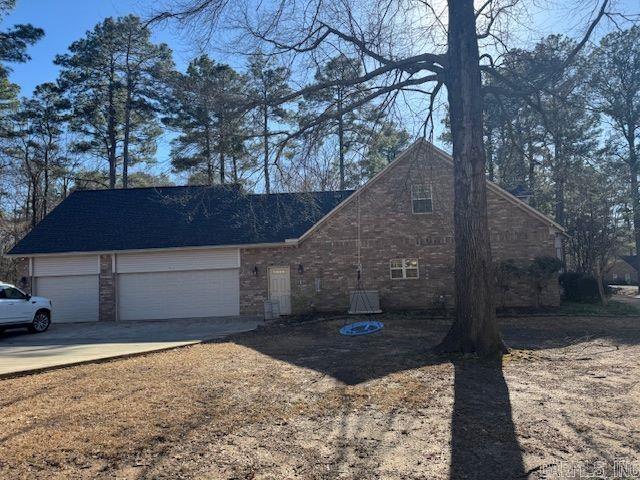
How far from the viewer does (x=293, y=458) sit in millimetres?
4121

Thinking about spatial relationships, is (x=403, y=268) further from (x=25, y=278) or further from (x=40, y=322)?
(x=25, y=278)

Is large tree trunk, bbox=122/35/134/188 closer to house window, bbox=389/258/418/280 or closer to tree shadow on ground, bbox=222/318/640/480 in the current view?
house window, bbox=389/258/418/280

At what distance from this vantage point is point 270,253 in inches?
754

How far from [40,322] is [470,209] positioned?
14.6m

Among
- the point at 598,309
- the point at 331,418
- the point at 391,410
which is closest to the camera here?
→ the point at 331,418

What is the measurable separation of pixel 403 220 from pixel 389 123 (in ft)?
25.8

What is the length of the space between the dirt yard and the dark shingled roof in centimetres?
1069

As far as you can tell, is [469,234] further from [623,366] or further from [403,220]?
[403,220]

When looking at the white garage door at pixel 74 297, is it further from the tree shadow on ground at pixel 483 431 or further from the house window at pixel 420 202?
Result: the tree shadow on ground at pixel 483 431

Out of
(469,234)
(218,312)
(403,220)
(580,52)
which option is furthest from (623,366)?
(218,312)

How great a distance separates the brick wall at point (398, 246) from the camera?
17.8 metres

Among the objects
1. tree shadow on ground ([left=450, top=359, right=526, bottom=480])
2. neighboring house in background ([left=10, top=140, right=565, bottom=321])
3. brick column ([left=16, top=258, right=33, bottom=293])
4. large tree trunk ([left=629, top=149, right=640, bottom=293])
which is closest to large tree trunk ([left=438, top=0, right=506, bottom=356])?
tree shadow on ground ([left=450, top=359, right=526, bottom=480])

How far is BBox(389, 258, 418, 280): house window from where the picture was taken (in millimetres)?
18281

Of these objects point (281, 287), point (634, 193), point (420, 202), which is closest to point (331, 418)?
point (281, 287)
